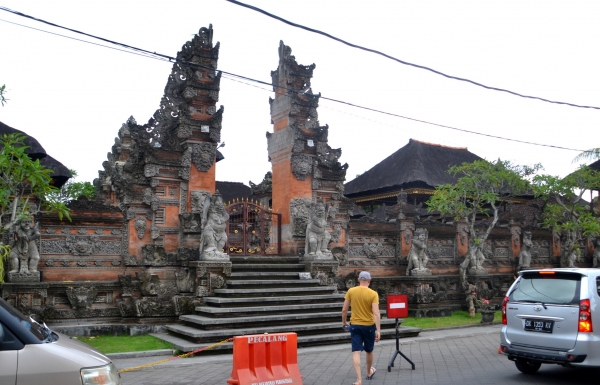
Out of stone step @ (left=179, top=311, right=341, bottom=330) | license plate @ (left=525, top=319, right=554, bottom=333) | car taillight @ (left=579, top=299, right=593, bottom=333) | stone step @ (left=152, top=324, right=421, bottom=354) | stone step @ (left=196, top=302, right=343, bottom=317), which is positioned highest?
car taillight @ (left=579, top=299, right=593, bottom=333)

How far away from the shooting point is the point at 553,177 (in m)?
18.9

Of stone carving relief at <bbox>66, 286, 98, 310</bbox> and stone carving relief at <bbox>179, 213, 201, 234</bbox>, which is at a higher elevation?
stone carving relief at <bbox>179, 213, 201, 234</bbox>

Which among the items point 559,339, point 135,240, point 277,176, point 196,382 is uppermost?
point 277,176

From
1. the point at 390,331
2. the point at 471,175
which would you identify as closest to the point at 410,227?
the point at 471,175

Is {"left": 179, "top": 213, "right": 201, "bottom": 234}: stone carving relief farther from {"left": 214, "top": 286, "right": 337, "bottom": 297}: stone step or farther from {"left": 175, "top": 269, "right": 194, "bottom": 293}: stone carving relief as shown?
{"left": 214, "top": 286, "right": 337, "bottom": 297}: stone step

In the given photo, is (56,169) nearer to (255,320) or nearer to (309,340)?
(255,320)

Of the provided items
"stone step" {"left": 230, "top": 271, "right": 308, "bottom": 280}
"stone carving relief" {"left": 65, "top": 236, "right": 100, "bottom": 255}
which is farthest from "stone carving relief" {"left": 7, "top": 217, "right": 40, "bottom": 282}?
"stone step" {"left": 230, "top": 271, "right": 308, "bottom": 280}

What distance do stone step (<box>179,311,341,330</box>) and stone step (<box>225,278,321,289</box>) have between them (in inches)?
45.4

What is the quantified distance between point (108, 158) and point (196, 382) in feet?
52.5

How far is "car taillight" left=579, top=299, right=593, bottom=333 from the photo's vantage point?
751 cm

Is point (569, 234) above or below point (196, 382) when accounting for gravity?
above

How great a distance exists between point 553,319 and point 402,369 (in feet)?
8.54

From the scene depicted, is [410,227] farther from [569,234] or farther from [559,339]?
[559,339]

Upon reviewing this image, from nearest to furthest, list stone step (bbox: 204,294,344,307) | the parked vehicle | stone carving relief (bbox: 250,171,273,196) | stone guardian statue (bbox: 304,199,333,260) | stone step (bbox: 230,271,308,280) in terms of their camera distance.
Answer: the parked vehicle, stone step (bbox: 204,294,344,307), stone step (bbox: 230,271,308,280), stone guardian statue (bbox: 304,199,333,260), stone carving relief (bbox: 250,171,273,196)
